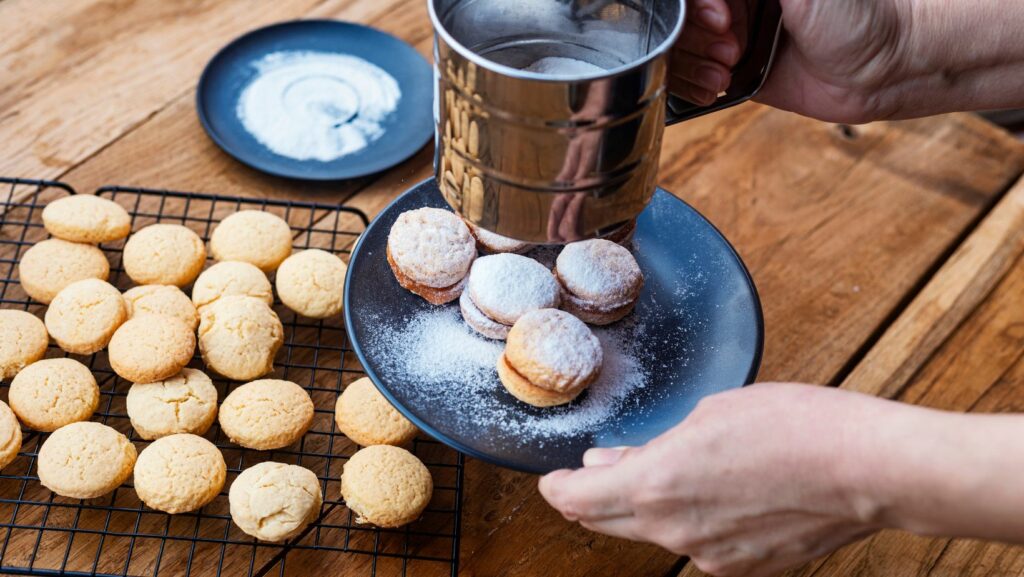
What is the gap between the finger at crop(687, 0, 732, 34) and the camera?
3.55 feet

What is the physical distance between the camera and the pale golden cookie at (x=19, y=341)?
1.18 meters

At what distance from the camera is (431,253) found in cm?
113

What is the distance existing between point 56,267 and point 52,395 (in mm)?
233

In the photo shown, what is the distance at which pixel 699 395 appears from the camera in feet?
3.48

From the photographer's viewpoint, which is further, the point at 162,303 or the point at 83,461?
the point at 162,303

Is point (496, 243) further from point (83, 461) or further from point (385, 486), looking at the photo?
point (83, 461)

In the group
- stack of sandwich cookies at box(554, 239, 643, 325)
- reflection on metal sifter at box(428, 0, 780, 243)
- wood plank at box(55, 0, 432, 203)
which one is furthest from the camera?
wood plank at box(55, 0, 432, 203)

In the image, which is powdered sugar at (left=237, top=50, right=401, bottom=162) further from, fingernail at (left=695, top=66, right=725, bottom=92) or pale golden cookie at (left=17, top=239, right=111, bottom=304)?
fingernail at (left=695, top=66, right=725, bottom=92)

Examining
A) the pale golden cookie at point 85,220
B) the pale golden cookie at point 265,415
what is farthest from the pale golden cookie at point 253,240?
the pale golden cookie at point 265,415

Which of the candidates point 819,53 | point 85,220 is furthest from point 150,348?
point 819,53

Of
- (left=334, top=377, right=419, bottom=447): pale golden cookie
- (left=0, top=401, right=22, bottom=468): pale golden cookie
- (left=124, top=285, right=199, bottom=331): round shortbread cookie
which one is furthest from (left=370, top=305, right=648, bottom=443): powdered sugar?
(left=0, top=401, right=22, bottom=468): pale golden cookie

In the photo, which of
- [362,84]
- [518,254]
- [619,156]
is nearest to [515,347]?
[518,254]

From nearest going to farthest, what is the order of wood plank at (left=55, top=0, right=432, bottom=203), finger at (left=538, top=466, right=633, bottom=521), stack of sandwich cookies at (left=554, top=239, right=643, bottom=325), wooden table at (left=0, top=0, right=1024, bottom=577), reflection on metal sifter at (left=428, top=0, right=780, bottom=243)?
reflection on metal sifter at (left=428, top=0, right=780, bottom=243)
finger at (left=538, top=466, right=633, bottom=521)
stack of sandwich cookies at (left=554, top=239, right=643, bottom=325)
wooden table at (left=0, top=0, right=1024, bottom=577)
wood plank at (left=55, top=0, right=432, bottom=203)

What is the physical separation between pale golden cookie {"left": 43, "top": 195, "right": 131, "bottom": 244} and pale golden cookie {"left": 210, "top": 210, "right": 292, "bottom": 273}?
0.44 feet
